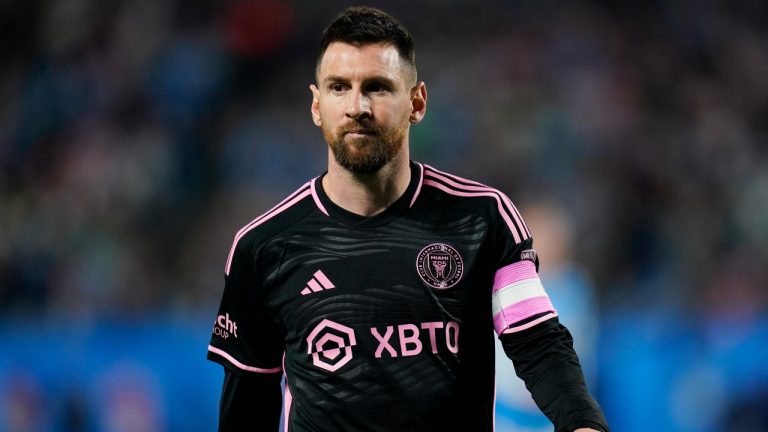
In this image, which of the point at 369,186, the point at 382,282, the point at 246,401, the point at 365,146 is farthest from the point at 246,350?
the point at 365,146

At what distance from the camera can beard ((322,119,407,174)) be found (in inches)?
114

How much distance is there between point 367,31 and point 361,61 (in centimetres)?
10

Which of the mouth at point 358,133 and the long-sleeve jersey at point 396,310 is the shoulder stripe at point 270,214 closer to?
the long-sleeve jersey at point 396,310

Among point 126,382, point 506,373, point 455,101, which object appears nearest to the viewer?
point 506,373

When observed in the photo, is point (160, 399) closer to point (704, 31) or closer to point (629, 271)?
point (629, 271)

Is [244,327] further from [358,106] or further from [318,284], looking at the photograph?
[358,106]

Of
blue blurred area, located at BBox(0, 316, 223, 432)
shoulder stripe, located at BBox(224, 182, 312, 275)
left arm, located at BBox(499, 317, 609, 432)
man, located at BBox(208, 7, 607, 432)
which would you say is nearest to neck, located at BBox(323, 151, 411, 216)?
man, located at BBox(208, 7, 607, 432)

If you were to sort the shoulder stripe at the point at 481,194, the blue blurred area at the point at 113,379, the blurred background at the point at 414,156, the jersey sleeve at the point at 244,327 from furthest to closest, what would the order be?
the blurred background at the point at 414,156, the blue blurred area at the point at 113,379, the jersey sleeve at the point at 244,327, the shoulder stripe at the point at 481,194

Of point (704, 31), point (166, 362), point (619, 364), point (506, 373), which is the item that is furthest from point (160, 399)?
point (704, 31)

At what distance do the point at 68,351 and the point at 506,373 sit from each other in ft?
8.07

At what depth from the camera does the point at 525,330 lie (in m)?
2.86

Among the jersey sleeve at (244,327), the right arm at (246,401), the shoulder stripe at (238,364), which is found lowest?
the right arm at (246,401)

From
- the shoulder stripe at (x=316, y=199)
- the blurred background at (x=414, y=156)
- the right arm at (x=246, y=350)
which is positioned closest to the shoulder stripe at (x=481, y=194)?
the shoulder stripe at (x=316, y=199)

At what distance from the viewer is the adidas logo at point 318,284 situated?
Result: 3000 mm
